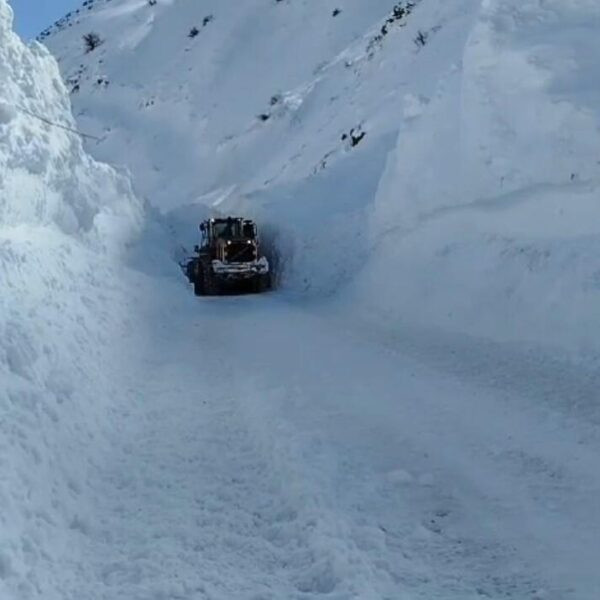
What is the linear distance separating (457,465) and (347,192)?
1979cm

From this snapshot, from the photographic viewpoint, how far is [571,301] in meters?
9.16

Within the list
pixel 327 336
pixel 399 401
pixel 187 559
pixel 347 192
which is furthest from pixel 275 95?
pixel 187 559

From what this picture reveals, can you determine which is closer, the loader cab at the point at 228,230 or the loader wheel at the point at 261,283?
the loader wheel at the point at 261,283

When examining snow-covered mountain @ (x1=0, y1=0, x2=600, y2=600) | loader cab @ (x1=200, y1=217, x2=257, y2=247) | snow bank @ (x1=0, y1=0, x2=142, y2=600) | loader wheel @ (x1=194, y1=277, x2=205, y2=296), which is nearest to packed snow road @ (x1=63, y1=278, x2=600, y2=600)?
snow-covered mountain @ (x1=0, y1=0, x2=600, y2=600)

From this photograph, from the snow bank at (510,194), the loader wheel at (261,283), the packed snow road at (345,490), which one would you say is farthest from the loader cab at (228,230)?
the packed snow road at (345,490)

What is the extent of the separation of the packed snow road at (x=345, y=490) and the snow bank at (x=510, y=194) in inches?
61.4

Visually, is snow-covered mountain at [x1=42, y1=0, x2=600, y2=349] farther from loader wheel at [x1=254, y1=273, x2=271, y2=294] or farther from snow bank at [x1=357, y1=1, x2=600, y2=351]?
loader wheel at [x1=254, y1=273, x2=271, y2=294]

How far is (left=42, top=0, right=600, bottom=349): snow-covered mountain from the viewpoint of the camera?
10.9 m

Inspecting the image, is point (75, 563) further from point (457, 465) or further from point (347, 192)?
point (347, 192)

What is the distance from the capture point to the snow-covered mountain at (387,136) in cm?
1093

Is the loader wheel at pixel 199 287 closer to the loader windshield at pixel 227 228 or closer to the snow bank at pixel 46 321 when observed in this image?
the loader windshield at pixel 227 228

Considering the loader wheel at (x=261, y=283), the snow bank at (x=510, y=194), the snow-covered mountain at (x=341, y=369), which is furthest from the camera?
the loader wheel at (x=261, y=283)

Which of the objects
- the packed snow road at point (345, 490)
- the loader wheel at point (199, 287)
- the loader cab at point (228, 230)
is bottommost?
the packed snow road at point (345, 490)

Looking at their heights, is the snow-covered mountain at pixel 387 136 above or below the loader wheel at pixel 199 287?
above
